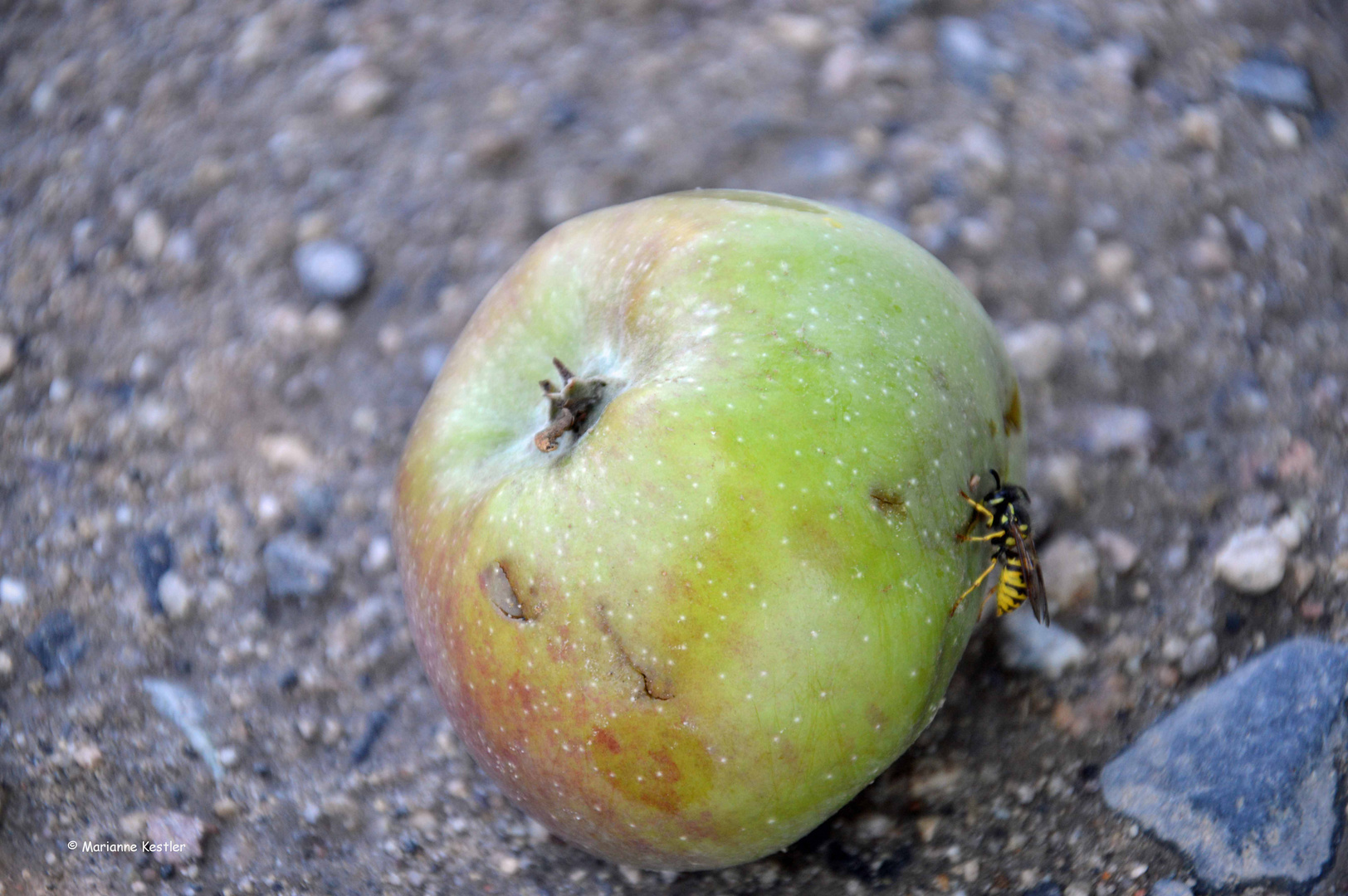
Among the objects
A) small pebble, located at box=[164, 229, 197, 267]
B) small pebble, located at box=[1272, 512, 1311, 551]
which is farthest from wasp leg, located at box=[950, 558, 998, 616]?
small pebble, located at box=[164, 229, 197, 267]

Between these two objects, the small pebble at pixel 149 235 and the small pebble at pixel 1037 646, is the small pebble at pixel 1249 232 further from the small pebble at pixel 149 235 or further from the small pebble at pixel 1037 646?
the small pebble at pixel 149 235

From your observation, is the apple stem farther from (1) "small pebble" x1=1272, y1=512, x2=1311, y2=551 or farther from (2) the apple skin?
(1) "small pebble" x1=1272, y1=512, x2=1311, y2=551

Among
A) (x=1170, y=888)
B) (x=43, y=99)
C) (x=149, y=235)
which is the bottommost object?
(x=1170, y=888)

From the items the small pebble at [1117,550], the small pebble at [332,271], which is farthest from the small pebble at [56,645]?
the small pebble at [1117,550]

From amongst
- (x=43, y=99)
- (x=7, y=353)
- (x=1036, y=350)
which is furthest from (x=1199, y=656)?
(x=43, y=99)

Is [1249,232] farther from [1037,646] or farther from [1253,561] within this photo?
[1037,646]

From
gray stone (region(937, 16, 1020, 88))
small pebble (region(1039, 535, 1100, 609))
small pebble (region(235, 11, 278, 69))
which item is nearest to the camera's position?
small pebble (region(1039, 535, 1100, 609))

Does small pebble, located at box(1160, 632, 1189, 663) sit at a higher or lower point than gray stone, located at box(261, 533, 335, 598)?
lower
